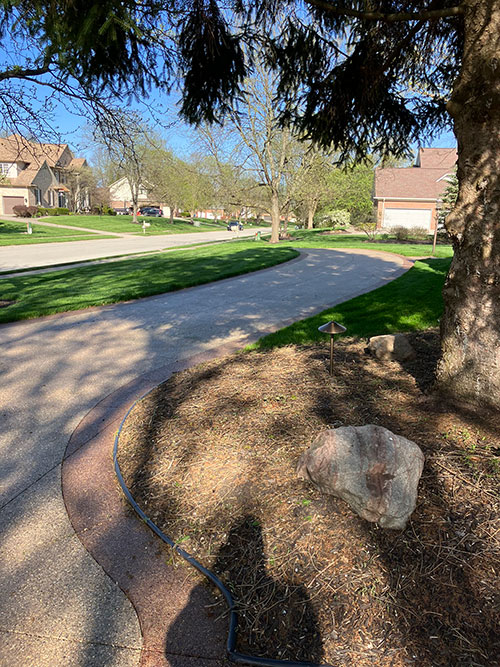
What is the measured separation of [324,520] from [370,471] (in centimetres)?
38

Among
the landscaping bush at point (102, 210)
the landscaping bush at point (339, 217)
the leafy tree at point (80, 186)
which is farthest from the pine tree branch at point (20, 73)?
the landscaping bush at point (102, 210)

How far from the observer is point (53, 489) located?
3164 millimetres

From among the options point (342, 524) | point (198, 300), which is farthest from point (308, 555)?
point (198, 300)

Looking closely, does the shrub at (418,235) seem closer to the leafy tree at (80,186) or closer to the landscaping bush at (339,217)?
the landscaping bush at (339,217)

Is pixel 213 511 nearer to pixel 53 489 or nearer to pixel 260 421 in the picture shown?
pixel 260 421

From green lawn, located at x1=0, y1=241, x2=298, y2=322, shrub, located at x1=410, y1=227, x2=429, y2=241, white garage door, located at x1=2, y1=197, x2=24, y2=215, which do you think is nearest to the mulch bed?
green lawn, located at x1=0, y1=241, x2=298, y2=322

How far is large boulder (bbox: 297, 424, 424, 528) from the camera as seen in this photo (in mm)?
2459

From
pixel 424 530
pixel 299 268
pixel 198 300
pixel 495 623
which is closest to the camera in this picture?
pixel 495 623

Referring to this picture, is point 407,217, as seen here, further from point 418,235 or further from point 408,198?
point 418,235

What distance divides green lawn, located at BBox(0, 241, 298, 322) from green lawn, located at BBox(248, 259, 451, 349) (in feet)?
14.8

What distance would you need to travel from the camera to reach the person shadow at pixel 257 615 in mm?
1921

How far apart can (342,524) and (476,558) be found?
66 cm

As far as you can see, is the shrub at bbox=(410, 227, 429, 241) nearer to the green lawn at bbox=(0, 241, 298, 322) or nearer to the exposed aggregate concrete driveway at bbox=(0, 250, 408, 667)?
the green lawn at bbox=(0, 241, 298, 322)

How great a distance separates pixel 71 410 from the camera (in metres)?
4.45
